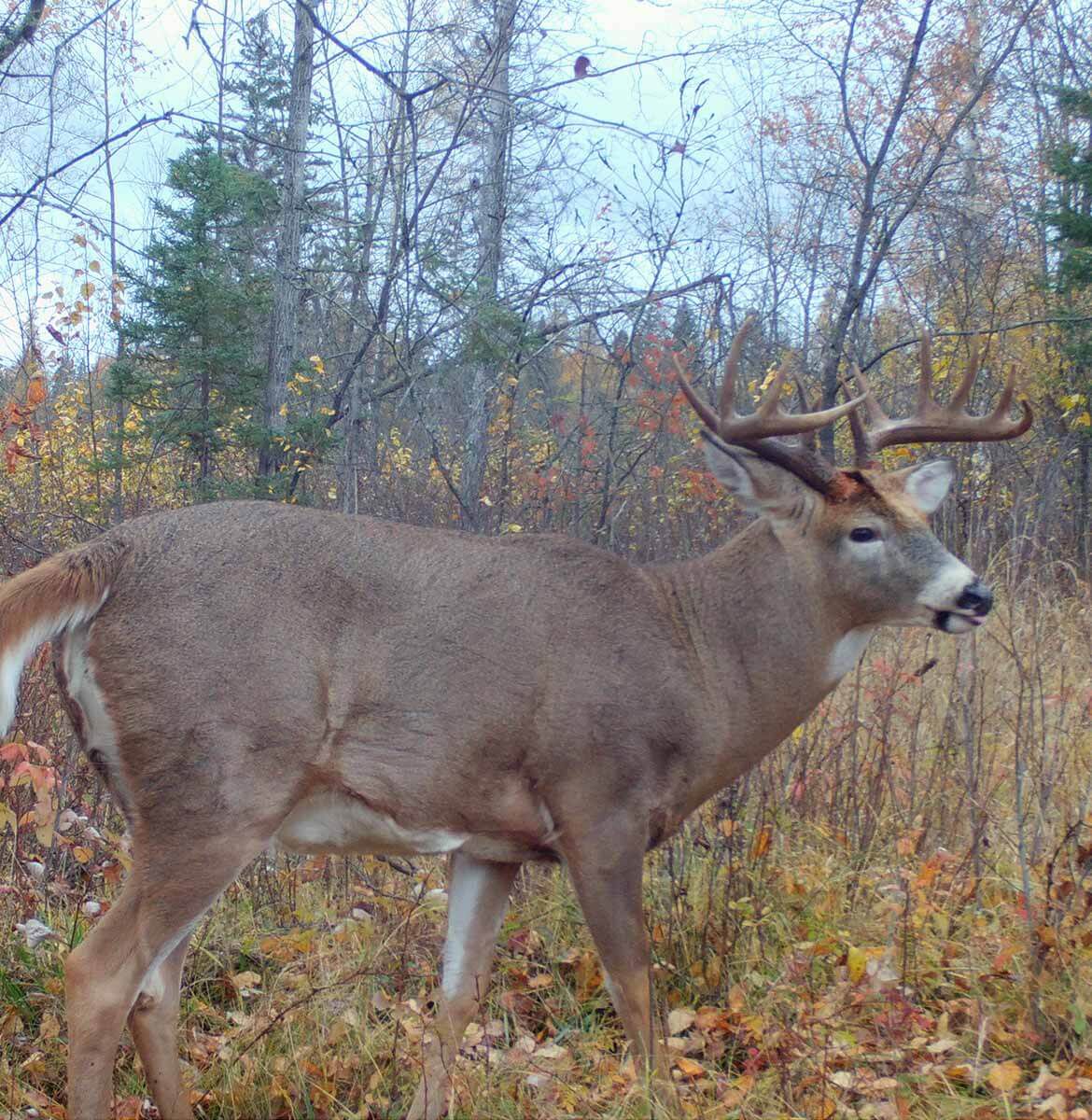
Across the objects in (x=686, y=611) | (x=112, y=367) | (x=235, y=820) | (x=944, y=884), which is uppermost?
(x=112, y=367)

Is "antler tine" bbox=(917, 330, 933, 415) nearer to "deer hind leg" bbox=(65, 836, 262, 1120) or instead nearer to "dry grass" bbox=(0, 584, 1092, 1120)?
"dry grass" bbox=(0, 584, 1092, 1120)

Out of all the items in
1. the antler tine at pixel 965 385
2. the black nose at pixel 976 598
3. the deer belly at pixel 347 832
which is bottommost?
the deer belly at pixel 347 832

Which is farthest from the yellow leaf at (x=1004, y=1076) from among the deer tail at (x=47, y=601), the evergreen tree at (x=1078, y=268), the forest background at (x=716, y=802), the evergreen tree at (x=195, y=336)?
the evergreen tree at (x=195, y=336)

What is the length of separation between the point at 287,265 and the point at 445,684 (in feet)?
29.4

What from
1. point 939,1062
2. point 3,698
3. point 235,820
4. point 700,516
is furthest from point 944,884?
point 700,516

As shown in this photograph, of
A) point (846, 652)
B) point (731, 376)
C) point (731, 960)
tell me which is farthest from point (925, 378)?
point (731, 960)

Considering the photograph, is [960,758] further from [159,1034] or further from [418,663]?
[159,1034]

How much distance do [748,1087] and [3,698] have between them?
2.45 metres

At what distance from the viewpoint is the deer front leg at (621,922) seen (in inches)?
156

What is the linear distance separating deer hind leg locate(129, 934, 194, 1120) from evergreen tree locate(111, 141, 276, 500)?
457 inches

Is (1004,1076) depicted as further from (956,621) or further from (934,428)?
(934,428)

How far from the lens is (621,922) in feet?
13.0

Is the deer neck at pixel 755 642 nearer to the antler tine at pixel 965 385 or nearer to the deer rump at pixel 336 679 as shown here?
the deer rump at pixel 336 679

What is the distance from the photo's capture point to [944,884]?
197 inches
